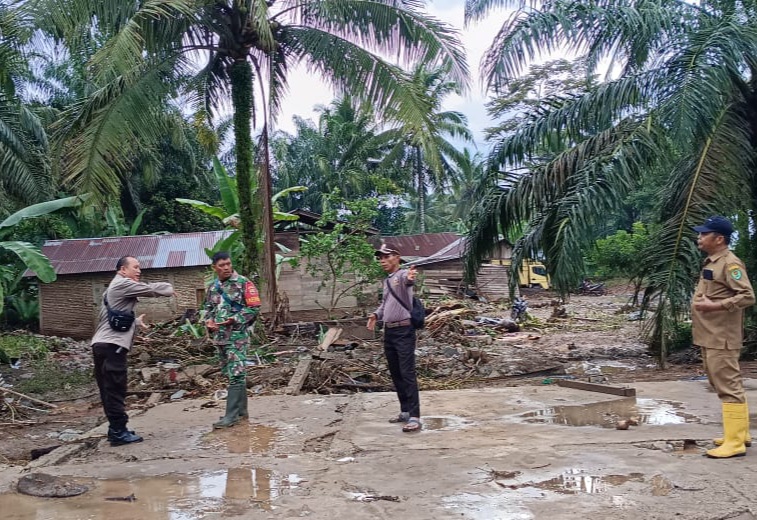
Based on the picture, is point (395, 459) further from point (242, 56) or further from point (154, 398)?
point (242, 56)

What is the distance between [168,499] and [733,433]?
12.5ft

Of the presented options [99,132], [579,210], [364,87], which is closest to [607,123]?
[579,210]

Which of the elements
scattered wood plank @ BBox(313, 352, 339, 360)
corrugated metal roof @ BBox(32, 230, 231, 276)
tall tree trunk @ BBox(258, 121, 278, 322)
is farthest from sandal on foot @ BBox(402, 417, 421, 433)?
corrugated metal roof @ BBox(32, 230, 231, 276)

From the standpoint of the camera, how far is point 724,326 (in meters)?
4.85

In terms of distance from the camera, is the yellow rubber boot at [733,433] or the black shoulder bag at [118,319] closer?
the yellow rubber boot at [733,433]

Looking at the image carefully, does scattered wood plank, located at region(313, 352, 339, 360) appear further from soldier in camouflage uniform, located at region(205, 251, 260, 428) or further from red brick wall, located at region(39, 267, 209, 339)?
red brick wall, located at region(39, 267, 209, 339)

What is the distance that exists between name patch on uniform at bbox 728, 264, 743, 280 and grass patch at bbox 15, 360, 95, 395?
9618 mm

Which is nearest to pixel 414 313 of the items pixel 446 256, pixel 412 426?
pixel 412 426

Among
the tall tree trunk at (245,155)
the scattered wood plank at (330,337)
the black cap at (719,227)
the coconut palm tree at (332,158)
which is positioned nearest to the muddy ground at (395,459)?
the black cap at (719,227)

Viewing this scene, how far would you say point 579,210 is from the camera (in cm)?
968

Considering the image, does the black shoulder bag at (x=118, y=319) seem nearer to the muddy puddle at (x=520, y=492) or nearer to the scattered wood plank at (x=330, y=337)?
the muddy puddle at (x=520, y=492)

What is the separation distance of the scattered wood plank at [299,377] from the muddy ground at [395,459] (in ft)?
0.47

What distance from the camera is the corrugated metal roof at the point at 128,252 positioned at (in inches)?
786

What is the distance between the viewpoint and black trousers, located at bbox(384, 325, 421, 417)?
619 cm
